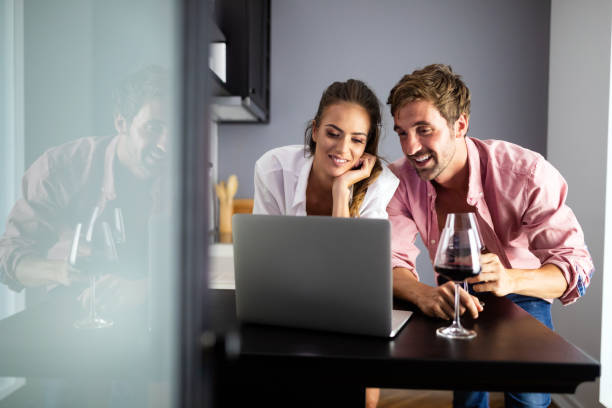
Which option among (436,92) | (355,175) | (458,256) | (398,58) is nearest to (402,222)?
(355,175)

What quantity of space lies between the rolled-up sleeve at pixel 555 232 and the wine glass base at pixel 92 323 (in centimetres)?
125

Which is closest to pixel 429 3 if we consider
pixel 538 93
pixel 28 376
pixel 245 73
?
pixel 538 93

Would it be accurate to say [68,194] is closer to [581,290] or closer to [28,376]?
[28,376]

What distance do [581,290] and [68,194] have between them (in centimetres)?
A: 136

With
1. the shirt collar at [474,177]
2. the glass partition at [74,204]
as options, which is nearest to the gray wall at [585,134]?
the shirt collar at [474,177]

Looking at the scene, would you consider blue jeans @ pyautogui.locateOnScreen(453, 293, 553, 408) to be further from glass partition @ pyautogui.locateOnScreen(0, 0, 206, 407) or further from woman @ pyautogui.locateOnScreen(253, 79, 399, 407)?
glass partition @ pyautogui.locateOnScreen(0, 0, 206, 407)

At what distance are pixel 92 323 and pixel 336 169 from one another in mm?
1254

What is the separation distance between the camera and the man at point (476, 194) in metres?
1.46

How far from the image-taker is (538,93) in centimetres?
287

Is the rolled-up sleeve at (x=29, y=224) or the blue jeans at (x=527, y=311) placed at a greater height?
the rolled-up sleeve at (x=29, y=224)

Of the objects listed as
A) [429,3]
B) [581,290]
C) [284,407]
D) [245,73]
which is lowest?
[284,407]

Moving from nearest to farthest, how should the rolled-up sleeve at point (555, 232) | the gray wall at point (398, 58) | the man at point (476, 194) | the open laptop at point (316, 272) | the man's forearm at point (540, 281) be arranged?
the open laptop at point (316, 272) → the man's forearm at point (540, 281) → the rolled-up sleeve at point (555, 232) → the man at point (476, 194) → the gray wall at point (398, 58)

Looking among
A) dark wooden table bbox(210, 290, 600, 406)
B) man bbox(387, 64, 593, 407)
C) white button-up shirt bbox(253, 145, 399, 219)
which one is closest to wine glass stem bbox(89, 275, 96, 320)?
dark wooden table bbox(210, 290, 600, 406)

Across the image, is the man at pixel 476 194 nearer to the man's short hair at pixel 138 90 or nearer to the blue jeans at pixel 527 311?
the blue jeans at pixel 527 311
